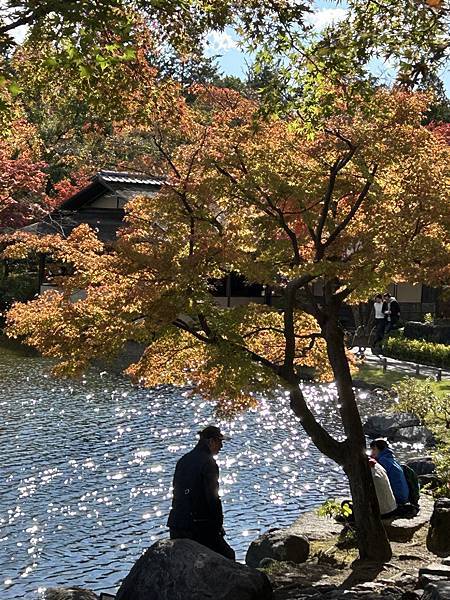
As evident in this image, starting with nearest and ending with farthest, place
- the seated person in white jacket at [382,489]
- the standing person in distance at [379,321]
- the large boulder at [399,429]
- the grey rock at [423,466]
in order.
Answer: the seated person in white jacket at [382,489] → the grey rock at [423,466] → the large boulder at [399,429] → the standing person in distance at [379,321]

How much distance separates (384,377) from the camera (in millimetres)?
25656

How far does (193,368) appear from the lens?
12.2 meters

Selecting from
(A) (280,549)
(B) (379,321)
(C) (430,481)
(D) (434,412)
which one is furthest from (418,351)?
(A) (280,549)

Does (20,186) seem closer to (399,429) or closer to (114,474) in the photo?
(114,474)

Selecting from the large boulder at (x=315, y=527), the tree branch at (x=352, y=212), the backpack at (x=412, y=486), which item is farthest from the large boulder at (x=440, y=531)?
the tree branch at (x=352, y=212)

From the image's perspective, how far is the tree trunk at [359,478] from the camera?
1095 cm

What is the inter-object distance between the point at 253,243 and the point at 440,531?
4875 mm

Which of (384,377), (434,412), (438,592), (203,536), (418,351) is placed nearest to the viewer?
(438,592)

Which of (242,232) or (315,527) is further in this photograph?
(315,527)

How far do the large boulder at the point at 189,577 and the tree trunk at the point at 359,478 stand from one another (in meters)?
2.95

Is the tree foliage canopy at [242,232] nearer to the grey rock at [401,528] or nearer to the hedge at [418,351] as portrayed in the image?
the grey rock at [401,528]

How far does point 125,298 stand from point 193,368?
2725mm

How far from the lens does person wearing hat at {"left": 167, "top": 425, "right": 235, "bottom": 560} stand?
341 inches

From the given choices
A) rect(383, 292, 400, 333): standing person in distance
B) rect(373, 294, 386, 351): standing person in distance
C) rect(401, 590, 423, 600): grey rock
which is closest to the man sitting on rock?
rect(401, 590, 423, 600): grey rock
